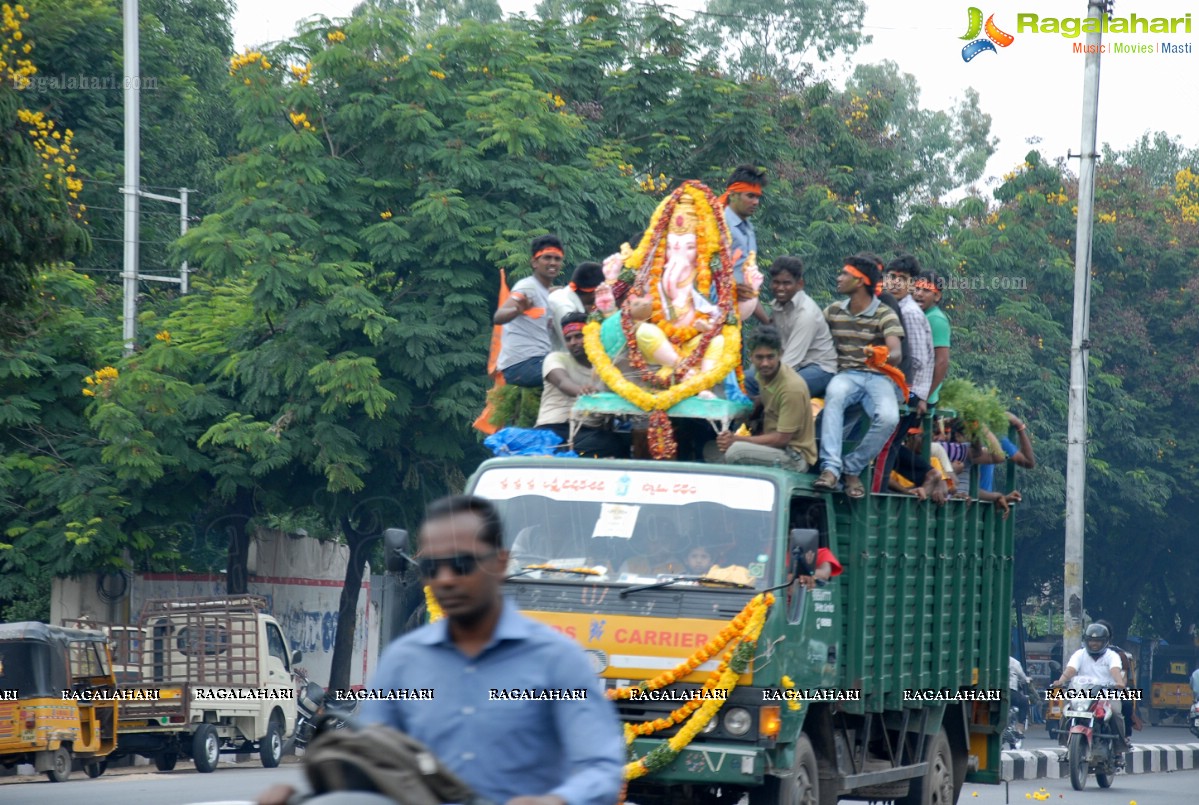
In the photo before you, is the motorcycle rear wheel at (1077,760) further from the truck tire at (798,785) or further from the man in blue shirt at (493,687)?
the man in blue shirt at (493,687)

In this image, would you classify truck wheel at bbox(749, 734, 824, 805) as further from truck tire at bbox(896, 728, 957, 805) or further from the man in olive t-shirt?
truck tire at bbox(896, 728, 957, 805)

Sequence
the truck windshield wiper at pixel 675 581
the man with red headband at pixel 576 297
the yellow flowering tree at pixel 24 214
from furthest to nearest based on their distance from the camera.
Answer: the yellow flowering tree at pixel 24 214 < the man with red headband at pixel 576 297 < the truck windshield wiper at pixel 675 581

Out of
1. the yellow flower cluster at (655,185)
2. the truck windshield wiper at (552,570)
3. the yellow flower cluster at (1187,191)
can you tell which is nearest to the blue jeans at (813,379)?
the truck windshield wiper at (552,570)

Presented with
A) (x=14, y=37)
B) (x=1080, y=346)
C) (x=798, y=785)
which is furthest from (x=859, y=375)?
(x=14, y=37)

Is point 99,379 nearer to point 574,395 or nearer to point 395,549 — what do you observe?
point 574,395

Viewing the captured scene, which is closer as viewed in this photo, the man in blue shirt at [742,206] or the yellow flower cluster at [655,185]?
the man in blue shirt at [742,206]

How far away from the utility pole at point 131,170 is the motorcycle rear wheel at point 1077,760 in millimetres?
11977

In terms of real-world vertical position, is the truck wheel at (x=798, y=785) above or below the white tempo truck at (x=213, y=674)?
above

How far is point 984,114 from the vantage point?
58.6 meters

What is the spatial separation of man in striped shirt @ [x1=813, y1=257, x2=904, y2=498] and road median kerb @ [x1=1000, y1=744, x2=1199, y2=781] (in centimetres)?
831

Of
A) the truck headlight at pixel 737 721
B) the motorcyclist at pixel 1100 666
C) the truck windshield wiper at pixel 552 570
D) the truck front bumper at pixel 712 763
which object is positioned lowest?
the motorcyclist at pixel 1100 666

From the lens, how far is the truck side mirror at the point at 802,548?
28.2ft

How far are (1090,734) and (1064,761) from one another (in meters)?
3.26

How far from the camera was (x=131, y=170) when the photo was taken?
22.6m
